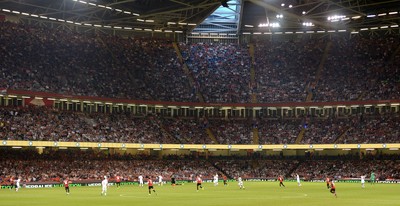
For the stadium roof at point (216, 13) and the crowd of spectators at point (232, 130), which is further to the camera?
the crowd of spectators at point (232, 130)

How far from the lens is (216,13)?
102500 mm

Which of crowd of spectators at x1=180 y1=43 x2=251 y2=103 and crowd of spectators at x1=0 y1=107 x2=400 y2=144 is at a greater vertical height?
crowd of spectators at x1=180 y1=43 x2=251 y2=103

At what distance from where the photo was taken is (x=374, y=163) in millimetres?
91625

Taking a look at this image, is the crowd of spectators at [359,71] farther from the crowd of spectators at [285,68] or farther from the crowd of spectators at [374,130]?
the crowd of spectators at [374,130]

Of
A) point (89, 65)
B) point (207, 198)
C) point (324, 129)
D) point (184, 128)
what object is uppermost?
point (89, 65)

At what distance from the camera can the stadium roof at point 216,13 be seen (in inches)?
3378

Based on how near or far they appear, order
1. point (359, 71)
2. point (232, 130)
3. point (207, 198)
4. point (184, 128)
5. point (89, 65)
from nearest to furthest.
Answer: point (207, 198) < point (89, 65) < point (184, 128) < point (232, 130) < point (359, 71)

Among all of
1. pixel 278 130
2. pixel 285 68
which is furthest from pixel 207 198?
pixel 285 68

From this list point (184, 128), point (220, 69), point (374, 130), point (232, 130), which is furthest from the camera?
point (220, 69)

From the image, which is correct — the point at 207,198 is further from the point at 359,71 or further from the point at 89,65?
the point at 359,71

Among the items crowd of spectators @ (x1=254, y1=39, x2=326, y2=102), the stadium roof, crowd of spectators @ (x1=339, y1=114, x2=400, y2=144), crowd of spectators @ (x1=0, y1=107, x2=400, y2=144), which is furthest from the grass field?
crowd of spectators @ (x1=254, y1=39, x2=326, y2=102)

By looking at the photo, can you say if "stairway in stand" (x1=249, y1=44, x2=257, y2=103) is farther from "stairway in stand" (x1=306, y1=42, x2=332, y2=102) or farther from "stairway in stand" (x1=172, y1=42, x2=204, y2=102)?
"stairway in stand" (x1=306, y1=42, x2=332, y2=102)

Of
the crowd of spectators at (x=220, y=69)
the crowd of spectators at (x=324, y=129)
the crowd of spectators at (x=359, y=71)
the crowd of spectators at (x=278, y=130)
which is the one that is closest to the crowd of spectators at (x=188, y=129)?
the crowd of spectators at (x=220, y=69)

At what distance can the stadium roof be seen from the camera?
A: 85812 mm
